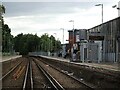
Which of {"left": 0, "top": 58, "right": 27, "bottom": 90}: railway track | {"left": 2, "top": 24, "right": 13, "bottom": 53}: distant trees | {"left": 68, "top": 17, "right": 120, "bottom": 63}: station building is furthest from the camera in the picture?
{"left": 2, "top": 24, "right": 13, "bottom": 53}: distant trees

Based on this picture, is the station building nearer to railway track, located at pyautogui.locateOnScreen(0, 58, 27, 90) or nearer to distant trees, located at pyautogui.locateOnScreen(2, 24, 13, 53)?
railway track, located at pyautogui.locateOnScreen(0, 58, 27, 90)

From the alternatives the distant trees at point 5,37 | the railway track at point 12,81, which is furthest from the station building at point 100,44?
the distant trees at point 5,37

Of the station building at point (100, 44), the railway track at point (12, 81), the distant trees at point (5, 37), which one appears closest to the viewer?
the railway track at point (12, 81)

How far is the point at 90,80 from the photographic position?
28.8 metres

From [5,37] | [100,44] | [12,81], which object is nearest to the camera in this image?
[12,81]

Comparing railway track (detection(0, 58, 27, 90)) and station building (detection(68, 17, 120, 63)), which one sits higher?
station building (detection(68, 17, 120, 63))

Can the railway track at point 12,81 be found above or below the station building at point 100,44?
below

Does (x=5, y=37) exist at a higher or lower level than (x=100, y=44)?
higher

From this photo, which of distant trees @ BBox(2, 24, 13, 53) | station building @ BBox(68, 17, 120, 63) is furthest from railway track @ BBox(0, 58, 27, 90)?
distant trees @ BBox(2, 24, 13, 53)

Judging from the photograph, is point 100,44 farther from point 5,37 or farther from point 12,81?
point 5,37

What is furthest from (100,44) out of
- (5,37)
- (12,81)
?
(5,37)

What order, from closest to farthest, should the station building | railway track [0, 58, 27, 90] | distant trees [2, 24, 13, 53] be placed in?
1. railway track [0, 58, 27, 90]
2. the station building
3. distant trees [2, 24, 13, 53]

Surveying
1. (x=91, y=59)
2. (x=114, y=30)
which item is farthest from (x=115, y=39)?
(x=91, y=59)

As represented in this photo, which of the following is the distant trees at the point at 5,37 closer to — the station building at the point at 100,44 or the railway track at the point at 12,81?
the station building at the point at 100,44
